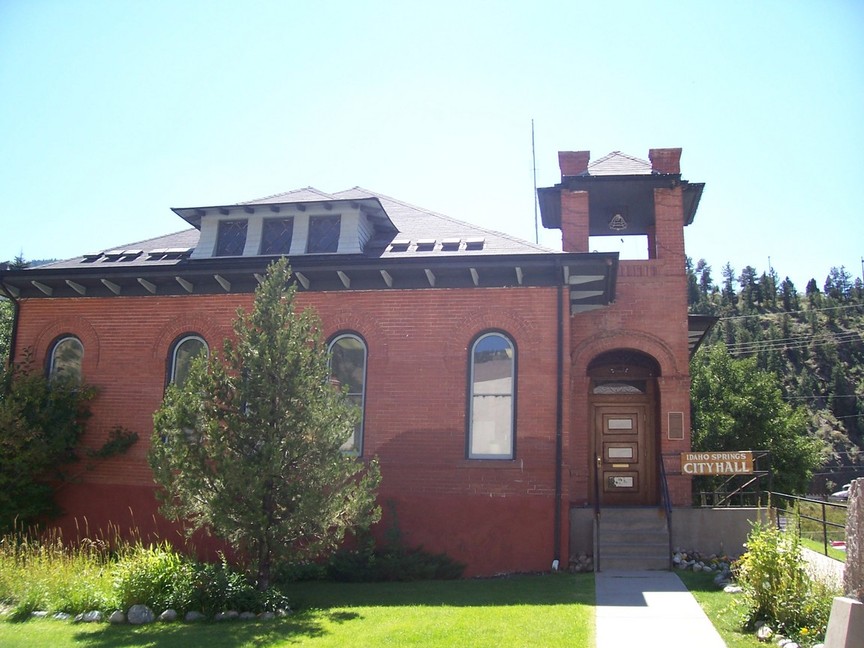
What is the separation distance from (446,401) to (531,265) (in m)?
2.87

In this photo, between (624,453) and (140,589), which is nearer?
(140,589)

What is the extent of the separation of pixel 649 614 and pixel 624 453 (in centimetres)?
657

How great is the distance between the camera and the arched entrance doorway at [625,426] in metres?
15.3

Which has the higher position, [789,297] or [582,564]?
[789,297]

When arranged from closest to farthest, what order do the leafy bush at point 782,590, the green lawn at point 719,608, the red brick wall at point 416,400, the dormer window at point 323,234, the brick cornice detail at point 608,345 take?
the leafy bush at point 782,590, the green lawn at point 719,608, the red brick wall at point 416,400, the brick cornice detail at point 608,345, the dormer window at point 323,234

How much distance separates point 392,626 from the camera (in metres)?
8.34

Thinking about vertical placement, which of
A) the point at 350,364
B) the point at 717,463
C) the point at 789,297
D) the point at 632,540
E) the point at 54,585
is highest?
the point at 789,297

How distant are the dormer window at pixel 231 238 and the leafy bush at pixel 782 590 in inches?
449

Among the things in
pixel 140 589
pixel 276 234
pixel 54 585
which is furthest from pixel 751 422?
pixel 54 585

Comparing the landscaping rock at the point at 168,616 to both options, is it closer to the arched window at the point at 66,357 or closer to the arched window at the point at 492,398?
the arched window at the point at 492,398

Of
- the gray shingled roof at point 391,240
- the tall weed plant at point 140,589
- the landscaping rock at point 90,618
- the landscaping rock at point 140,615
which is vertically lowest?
the landscaping rock at point 90,618

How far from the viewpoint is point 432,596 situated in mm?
10422

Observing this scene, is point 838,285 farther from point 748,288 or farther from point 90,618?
point 90,618

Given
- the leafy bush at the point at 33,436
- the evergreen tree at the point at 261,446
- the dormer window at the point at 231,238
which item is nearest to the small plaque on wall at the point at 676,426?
the evergreen tree at the point at 261,446
